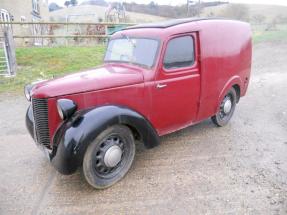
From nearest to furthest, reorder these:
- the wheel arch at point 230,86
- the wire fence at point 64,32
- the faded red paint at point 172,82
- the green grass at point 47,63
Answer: the faded red paint at point 172,82 → the wheel arch at point 230,86 → the green grass at point 47,63 → the wire fence at point 64,32

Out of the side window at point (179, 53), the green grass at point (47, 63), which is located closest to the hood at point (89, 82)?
the side window at point (179, 53)

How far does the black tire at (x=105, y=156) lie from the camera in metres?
3.59

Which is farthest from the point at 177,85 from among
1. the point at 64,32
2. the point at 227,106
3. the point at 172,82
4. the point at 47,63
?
the point at 64,32

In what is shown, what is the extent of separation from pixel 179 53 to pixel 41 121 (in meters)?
2.16

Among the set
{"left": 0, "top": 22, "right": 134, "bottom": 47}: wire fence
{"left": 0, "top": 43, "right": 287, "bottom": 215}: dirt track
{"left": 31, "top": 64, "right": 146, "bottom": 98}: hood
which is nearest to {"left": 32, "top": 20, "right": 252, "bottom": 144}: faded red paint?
{"left": 31, "top": 64, "right": 146, "bottom": 98}: hood

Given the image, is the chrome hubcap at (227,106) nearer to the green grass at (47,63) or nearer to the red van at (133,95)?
the red van at (133,95)

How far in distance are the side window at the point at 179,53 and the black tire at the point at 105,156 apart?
1.19m

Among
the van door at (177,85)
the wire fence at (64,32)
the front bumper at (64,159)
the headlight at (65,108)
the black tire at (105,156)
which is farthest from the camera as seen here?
the wire fence at (64,32)

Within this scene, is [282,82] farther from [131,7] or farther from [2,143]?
[131,7]

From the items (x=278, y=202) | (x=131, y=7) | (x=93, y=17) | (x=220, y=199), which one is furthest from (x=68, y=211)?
(x=131, y=7)

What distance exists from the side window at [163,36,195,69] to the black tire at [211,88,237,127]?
4.38 feet

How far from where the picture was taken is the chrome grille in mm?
3617

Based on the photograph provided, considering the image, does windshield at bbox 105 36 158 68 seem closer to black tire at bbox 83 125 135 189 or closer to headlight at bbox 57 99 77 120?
black tire at bbox 83 125 135 189

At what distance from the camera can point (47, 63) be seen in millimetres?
11719
